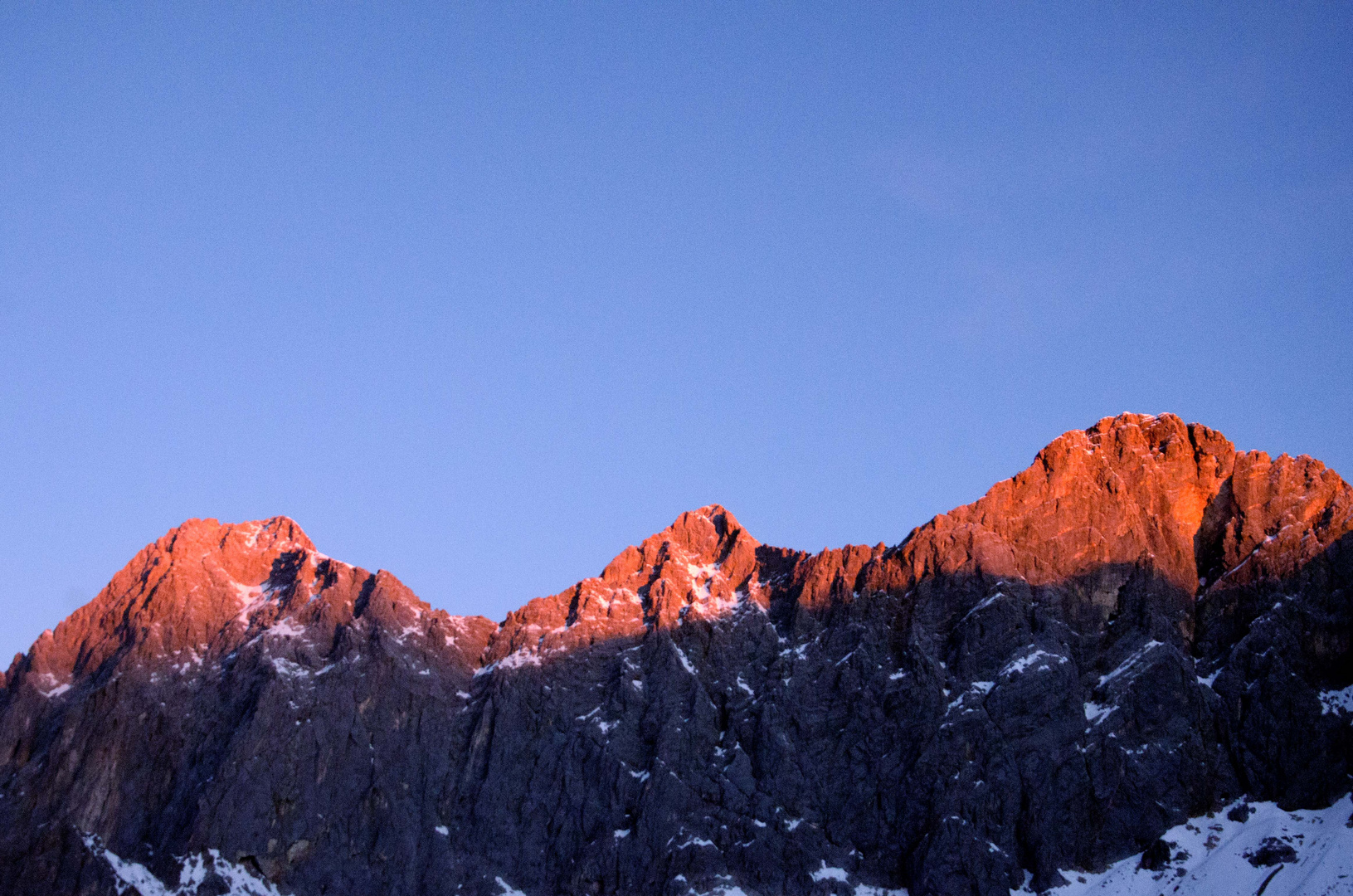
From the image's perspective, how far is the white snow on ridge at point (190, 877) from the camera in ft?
561

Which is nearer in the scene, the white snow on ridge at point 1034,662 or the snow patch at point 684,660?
the white snow on ridge at point 1034,662

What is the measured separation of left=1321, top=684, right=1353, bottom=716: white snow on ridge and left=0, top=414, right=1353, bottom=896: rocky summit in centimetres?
40

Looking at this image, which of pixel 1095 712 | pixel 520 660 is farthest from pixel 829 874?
pixel 520 660

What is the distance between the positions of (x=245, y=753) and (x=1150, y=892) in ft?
324

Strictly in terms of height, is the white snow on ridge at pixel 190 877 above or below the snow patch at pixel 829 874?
above

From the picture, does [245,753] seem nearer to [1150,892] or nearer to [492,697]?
[492,697]

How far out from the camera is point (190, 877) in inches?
6767

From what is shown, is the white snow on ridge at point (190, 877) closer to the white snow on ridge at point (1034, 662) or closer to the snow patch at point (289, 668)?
the snow patch at point (289, 668)

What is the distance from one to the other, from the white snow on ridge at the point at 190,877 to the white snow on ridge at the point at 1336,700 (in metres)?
A: 114

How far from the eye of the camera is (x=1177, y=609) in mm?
186875

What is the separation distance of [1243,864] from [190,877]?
109 metres

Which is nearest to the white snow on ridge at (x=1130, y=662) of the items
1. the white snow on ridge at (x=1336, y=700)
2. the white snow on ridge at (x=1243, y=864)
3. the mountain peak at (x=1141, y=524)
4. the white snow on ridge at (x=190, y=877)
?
the mountain peak at (x=1141, y=524)

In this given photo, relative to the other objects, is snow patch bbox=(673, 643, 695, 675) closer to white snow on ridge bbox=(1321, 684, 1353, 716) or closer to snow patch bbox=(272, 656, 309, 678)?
snow patch bbox=(272, 656, 309, 678)

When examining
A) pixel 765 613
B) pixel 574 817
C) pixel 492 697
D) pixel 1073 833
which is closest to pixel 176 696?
pixel 492 697
